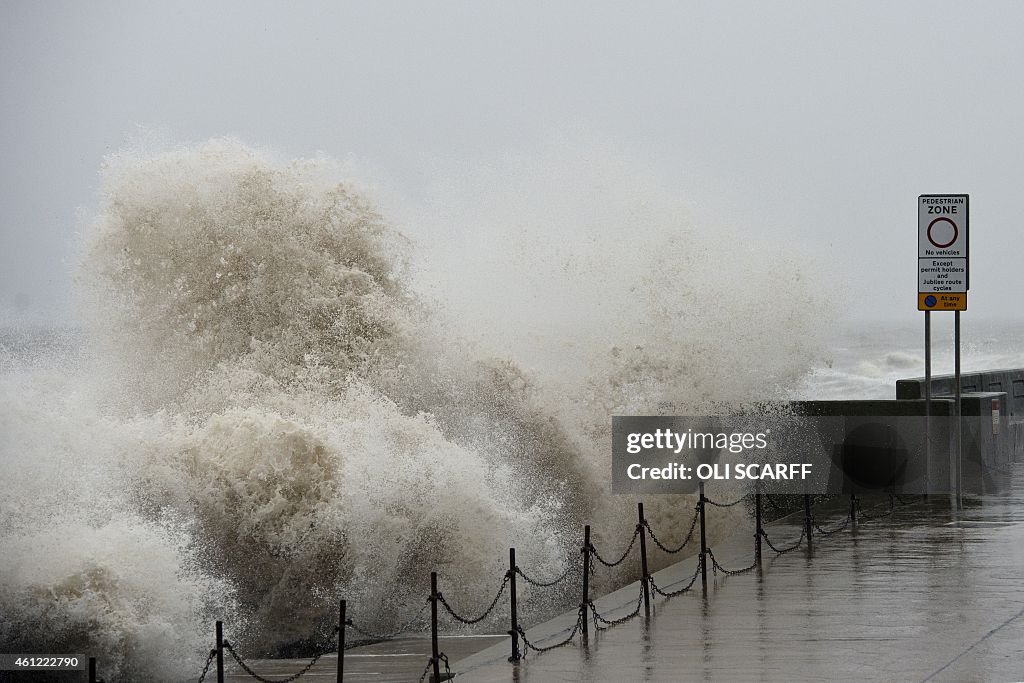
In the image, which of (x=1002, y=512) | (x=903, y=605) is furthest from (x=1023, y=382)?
(x=903, y=605)

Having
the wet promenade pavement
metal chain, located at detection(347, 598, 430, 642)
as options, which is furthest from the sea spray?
the wet promenade pavement

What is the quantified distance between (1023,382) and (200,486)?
13486mm

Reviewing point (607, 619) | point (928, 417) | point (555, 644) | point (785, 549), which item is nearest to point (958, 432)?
point (928, 417)

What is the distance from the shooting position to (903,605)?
9523mm

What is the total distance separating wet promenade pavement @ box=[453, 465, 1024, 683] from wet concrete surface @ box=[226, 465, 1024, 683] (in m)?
0.01

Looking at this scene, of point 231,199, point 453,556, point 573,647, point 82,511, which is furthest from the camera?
point 231,199

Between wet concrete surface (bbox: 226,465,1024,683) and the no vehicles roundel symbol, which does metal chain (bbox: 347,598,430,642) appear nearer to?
wet concrete surface (bbox: 226,465,1024,683)

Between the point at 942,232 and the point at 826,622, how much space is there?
6782mm

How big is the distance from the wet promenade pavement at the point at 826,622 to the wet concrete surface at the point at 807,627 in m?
0.01

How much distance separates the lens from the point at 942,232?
14.7 m

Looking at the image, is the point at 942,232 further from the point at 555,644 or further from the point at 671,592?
the point at 555,644

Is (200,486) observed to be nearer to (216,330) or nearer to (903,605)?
(216,330)

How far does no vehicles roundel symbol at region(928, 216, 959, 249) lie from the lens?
48.1 ft

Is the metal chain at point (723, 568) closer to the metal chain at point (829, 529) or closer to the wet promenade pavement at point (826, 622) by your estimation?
the wet promenade pavement at point (826, 622)
